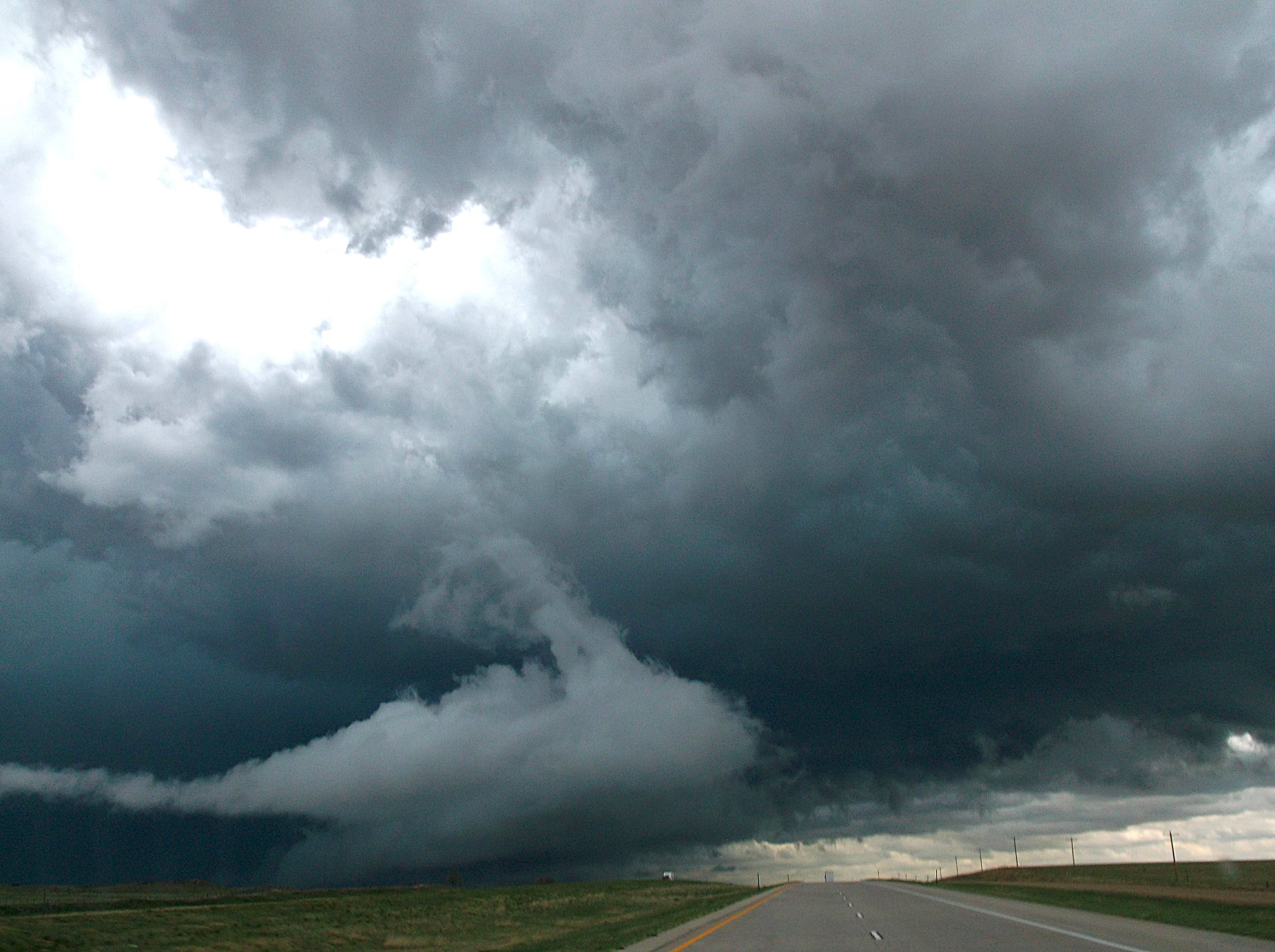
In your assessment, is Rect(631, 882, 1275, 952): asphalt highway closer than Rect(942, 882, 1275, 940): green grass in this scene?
Yes

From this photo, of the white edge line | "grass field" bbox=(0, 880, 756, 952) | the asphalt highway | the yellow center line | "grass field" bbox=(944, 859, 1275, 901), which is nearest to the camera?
the white edge line

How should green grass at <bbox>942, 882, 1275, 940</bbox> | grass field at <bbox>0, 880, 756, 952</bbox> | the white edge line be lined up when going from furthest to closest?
grass field at <bbox>0, 880, 756, 952</bbox>
green grass at <bbox>942, 882, 1275, 940</bbox>
the white edge line

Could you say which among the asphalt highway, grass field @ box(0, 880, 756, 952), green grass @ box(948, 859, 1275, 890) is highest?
the asphalt highway

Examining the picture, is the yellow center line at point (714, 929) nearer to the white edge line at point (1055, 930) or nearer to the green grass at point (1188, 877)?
the white edge line at point (1055, 930)

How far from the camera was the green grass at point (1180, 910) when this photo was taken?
34.7 m

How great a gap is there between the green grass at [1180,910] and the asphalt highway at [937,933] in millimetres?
1600

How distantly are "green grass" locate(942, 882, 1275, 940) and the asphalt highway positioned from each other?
1600 mm

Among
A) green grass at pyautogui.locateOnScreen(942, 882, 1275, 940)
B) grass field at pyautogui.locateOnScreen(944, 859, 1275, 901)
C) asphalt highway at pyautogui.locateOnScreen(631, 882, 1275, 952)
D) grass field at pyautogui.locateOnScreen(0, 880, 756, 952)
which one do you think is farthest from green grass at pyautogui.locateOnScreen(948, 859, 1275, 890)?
asphalt highway at pyautogui.locateOnScreen(631, 882, 1275, 952)

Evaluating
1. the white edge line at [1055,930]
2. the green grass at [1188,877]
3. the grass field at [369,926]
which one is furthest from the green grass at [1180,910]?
the green grass at [1188,877]

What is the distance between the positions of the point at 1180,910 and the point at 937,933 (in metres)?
24.5

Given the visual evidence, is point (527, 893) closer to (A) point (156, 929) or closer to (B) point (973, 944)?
(A) point (156, 929)

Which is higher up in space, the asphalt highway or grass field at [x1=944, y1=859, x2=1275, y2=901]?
→ the asphalt highway

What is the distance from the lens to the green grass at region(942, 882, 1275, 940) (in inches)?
1364

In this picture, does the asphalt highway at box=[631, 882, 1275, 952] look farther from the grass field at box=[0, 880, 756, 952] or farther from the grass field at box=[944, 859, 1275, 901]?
the grass field at box=[944, 859, 1275, 901]
